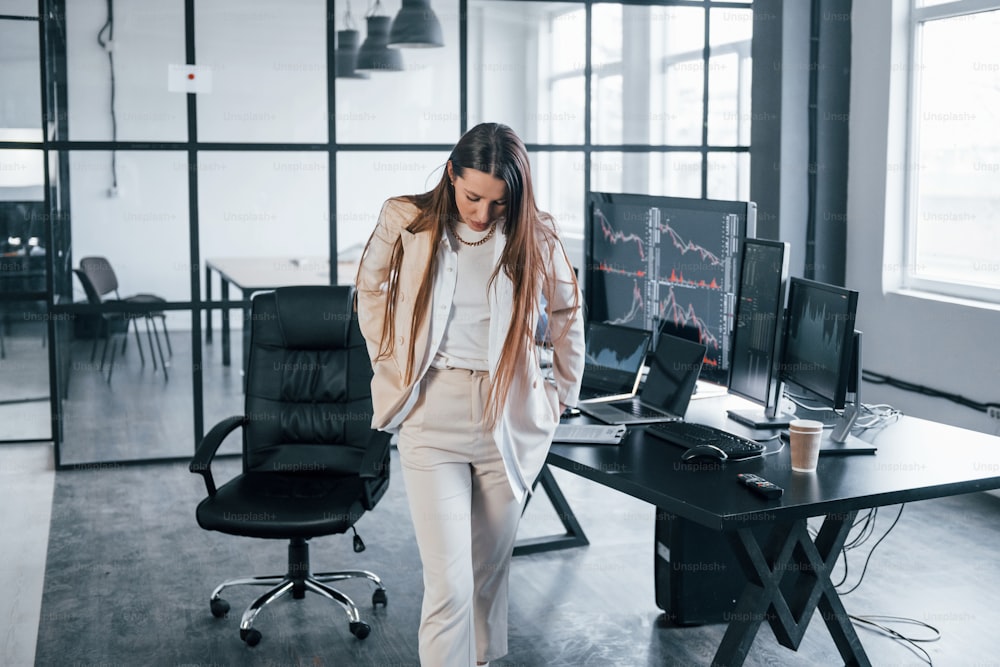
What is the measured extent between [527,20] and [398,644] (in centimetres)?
353

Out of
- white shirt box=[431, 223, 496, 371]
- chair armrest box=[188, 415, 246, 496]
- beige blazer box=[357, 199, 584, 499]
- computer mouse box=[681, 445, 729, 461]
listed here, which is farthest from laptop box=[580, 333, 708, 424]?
chair armrest box=[188, 415, 246, 496]

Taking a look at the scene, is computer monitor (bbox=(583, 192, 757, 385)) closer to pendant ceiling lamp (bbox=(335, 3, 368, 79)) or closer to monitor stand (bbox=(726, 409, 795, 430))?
monitor stand (bbox=(726, 409, 795, 430))

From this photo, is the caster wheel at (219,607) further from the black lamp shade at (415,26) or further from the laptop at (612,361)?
the black lamp shade at (415,26)

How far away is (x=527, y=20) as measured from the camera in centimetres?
567

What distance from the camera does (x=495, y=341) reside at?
2.49m

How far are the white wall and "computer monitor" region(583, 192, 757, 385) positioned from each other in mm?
2043

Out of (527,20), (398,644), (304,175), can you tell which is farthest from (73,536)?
(527,20)

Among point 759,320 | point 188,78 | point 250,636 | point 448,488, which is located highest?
point 188,78

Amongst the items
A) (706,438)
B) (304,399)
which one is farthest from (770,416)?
(304,399)

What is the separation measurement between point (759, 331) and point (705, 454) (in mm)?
556

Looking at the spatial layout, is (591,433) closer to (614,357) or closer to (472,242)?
(614,357)

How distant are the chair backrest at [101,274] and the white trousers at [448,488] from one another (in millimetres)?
3213

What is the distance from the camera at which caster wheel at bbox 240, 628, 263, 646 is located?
3.29 meters

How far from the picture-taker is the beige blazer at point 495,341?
2.52 m
